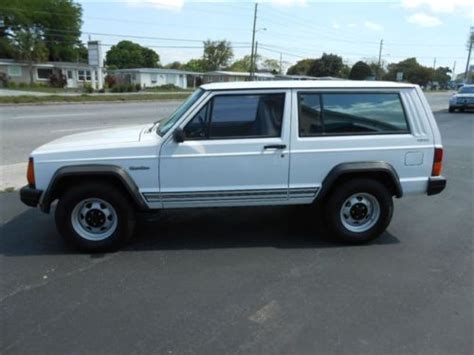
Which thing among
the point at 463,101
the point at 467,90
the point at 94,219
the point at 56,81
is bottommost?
the point at 94,219

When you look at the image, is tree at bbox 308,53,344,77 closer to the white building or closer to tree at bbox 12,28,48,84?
the white building

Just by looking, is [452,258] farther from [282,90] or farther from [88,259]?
[88,259]

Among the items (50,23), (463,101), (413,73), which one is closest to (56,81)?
(50,23)

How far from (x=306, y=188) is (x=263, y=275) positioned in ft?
3.61

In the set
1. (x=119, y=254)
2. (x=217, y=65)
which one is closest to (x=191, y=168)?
(x=119, y=254)

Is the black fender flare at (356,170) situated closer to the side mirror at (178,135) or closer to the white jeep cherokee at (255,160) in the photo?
the white jeep cherokee at (255,160)

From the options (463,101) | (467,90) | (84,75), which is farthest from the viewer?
(84,75)

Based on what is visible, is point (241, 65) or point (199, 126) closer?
point (199, 126)

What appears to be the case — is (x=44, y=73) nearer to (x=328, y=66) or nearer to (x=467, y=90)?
(x=467, y=90)

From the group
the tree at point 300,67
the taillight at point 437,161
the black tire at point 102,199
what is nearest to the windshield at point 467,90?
the taillight at point 437,161

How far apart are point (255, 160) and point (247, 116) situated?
18.8 inches

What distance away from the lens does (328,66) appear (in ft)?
277

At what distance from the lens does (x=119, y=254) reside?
13.8ft

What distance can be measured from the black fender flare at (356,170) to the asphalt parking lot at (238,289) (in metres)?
0.71
